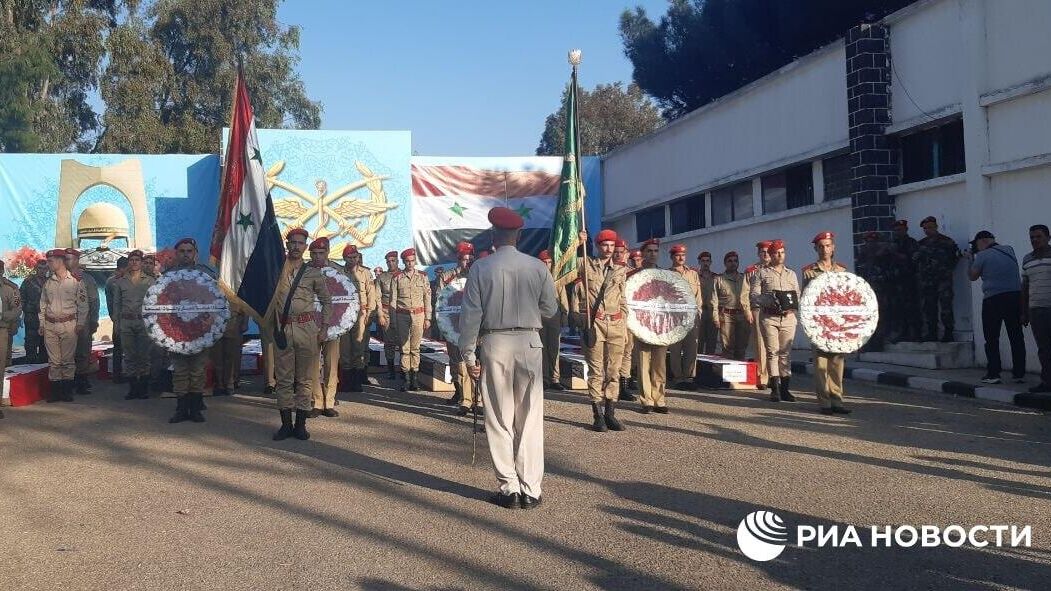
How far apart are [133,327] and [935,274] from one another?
11980mm

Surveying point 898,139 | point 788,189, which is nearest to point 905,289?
point 898,139

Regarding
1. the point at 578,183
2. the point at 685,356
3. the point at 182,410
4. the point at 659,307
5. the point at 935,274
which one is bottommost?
the point at 182,410

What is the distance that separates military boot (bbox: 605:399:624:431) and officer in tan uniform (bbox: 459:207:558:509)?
9.35 ft

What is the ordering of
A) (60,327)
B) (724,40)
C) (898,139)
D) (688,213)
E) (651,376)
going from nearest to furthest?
(651,376) < (60,327) < (898,139) < (688,213) < (724,40)

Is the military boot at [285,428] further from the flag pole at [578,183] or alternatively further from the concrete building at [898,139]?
the concrete building at [898,139]

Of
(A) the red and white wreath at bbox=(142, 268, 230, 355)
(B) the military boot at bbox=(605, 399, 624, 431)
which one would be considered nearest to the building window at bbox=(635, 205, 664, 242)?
(B) the military boot at bbox=(605, 399, 624, 431)

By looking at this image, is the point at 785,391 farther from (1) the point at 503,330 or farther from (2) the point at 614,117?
(2) the point at 614,117

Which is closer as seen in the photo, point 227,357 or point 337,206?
point 227,357

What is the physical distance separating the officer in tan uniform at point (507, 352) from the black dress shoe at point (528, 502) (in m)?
0.09

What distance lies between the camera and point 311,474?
7.18 meters

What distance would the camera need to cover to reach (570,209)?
32.3ft

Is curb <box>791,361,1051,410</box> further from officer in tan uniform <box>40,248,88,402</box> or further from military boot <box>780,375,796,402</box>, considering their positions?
officer in tan uniform <box>40,248,88,402</box>

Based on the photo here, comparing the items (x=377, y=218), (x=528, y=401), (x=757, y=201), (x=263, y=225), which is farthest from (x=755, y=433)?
(x=377, y=218)

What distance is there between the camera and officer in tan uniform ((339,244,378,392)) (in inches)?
505
